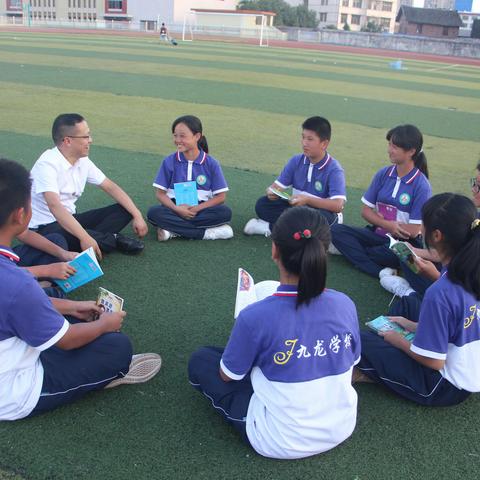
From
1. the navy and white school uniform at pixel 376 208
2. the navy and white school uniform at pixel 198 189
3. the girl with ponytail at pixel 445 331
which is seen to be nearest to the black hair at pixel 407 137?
the navy and white school uniform at pixel 376 208

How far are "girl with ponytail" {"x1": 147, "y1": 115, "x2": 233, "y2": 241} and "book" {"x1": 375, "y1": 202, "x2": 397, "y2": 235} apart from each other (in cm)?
136

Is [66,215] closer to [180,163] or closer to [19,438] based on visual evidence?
[180,163]

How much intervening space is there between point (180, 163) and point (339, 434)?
10.8ft

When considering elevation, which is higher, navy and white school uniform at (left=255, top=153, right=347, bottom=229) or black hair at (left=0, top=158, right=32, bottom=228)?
black hair at (left=0, top=158, right=32, bottom=228)

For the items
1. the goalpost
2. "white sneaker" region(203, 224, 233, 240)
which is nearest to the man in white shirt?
"white sneaker" region(203, 224, 233, 240)

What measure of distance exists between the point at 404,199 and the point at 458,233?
6.76ft

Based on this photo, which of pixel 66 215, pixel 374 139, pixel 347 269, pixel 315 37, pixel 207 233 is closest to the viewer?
pixel 66 215

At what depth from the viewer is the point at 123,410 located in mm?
2701

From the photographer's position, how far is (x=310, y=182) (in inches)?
199

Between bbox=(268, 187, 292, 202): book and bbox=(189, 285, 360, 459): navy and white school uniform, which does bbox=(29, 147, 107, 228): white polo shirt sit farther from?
bbox=(189, 285, 360, 459): navy and white school uniform

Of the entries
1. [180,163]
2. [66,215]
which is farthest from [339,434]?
[180,163]

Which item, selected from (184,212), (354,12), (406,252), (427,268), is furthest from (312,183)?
(354,12)

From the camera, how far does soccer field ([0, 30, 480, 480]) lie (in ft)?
7.90

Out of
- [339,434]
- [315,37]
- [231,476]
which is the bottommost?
[231,476]
